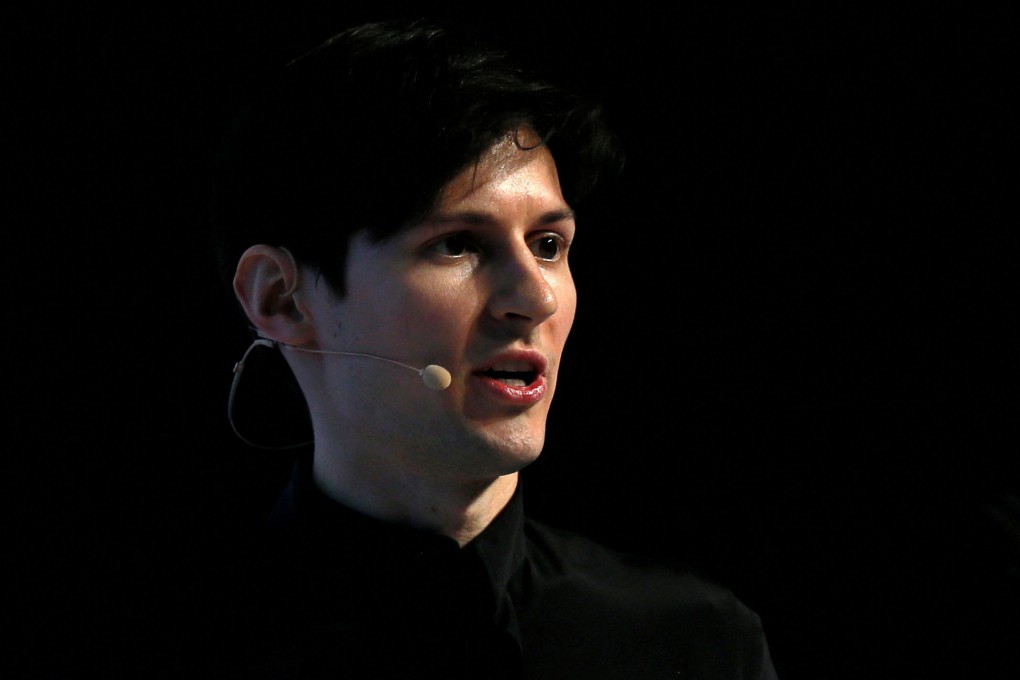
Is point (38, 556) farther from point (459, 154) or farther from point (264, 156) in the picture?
point (459, 154)

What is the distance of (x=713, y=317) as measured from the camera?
228 centimetres

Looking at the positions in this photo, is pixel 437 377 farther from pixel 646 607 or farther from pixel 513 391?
pixel 646 607

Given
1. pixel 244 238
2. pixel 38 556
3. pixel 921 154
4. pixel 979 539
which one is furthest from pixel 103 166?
pixel 979 539

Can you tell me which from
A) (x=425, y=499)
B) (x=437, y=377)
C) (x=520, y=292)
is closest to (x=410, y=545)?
(x=425, y=499)

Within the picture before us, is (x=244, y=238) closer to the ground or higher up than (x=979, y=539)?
higher up

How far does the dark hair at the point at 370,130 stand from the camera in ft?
5.20

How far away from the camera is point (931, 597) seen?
2.12 meters

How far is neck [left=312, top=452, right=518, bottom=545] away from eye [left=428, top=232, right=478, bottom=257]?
1.12ft

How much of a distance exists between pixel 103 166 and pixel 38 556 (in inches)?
30.4

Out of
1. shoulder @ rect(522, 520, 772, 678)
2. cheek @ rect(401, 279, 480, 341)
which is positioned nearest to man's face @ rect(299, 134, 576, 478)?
cheek @ rect(401, 279, 480, 341)

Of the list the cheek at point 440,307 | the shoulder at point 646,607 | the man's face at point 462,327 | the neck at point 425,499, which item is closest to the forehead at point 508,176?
the man's face at point 462,327

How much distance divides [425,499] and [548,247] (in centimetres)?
44

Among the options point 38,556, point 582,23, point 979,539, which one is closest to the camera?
point 979,539

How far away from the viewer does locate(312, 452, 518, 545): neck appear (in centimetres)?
163
